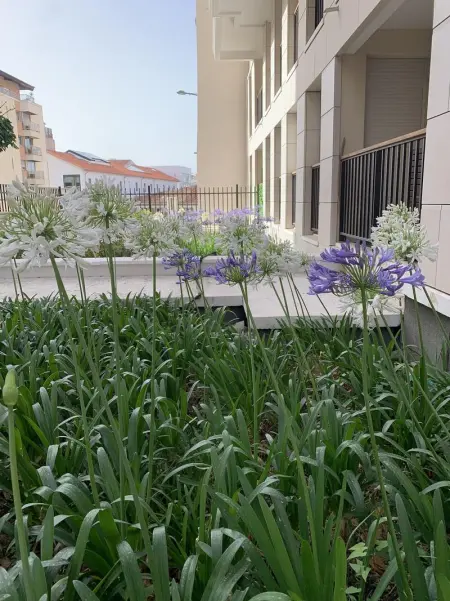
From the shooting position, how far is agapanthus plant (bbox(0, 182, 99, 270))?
4.05 ft

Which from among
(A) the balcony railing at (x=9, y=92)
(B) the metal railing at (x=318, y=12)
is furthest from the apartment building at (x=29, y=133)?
(B) the metal railing at (x=318, y=12)

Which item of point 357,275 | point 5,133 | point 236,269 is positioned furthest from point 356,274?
point 5,133

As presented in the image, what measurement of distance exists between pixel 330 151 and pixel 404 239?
536cm

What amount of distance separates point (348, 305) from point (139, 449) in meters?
1.08

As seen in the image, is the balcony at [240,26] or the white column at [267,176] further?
the white column at [267,176]

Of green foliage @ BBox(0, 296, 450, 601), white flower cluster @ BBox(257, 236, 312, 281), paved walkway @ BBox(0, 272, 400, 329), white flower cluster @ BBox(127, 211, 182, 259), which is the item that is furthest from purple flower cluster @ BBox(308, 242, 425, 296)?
paved walkway @ BBox(0, 272, 400, 329)

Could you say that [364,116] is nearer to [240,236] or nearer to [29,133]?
[240,236]

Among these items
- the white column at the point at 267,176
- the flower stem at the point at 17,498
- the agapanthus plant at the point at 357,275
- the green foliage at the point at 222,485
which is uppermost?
the white column at the point at 267,176

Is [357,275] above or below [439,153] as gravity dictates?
below

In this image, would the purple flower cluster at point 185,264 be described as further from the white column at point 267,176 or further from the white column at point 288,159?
the white column at point 267,176

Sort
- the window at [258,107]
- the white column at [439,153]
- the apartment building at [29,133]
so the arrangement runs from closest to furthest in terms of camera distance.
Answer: the white column at [439,153] → the window at [258,107] → the apartment building at [29,133]

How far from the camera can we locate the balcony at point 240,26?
13203mm

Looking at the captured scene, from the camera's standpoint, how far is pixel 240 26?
15.1 m

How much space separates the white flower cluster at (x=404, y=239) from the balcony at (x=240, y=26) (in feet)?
42.5
